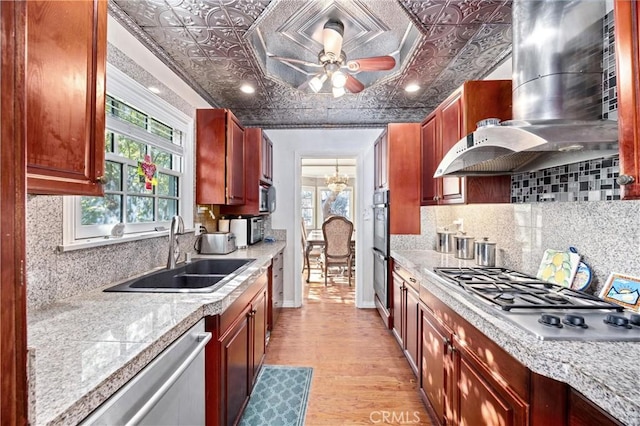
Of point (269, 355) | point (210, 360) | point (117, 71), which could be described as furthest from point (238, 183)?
point (210, 360)

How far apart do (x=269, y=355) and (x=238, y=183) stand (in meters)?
1.70

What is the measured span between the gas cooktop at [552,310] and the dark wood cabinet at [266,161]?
95.0 inches

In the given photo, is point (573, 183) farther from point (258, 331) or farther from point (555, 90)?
point (258, 331)

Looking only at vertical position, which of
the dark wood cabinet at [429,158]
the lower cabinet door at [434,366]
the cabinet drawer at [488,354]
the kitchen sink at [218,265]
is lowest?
the lower cabinet door at [434,366]

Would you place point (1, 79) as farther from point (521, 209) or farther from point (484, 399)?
point (521, 209)

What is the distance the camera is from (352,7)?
197 centimetres

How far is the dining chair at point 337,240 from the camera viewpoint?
196 inches

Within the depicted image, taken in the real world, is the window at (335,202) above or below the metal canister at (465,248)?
above

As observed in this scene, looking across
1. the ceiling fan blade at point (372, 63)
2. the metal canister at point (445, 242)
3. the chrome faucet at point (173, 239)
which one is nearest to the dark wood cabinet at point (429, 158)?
the metal canister at point (445, 242)

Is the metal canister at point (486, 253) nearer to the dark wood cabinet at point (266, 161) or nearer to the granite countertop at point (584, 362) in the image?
the granite countertop at point (584, 362)

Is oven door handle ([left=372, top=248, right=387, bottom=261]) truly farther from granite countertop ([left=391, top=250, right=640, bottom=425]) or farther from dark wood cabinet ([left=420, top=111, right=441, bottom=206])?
granite countertop ([left=391, top=250, right=640, bottom=425])

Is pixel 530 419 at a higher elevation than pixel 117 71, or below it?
below

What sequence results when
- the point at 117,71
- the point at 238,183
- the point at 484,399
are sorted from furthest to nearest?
the point at 238,183
the point at 117,71
the point at 484,399

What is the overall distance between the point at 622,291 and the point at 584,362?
2.20ft
